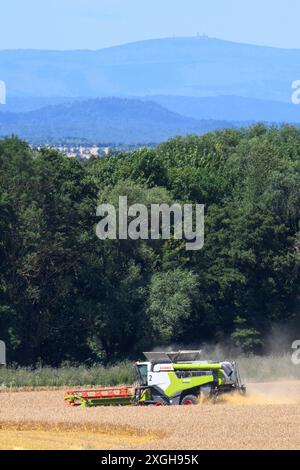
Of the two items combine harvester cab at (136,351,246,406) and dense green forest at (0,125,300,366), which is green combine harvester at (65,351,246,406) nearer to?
combine harvester cab at (136,351,246,406)

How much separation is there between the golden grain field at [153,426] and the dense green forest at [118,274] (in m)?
19.1

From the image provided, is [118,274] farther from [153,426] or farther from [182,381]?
[153,426]

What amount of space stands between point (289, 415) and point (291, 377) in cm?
1888

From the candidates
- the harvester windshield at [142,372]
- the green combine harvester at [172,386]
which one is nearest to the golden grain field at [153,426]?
the green combine harvester at [172,386]

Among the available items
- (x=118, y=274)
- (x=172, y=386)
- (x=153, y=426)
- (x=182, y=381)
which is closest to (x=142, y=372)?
(x=172, y=386)

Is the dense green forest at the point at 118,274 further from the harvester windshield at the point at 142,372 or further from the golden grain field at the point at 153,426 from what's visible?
the golden grain field at the point at 153,426

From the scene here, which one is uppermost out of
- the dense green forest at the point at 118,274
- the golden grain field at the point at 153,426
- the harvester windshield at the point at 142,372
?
the dense green forest at the point at 118,274

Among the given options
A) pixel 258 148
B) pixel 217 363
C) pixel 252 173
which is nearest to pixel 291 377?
pixel 217 363

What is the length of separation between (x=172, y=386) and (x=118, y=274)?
24.4 meters

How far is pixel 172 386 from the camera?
42.7 meters

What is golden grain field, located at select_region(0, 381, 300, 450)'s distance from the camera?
3209 cm

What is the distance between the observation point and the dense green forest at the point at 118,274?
6344 cm

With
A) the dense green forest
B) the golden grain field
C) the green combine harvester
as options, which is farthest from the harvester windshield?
the dense green forest
